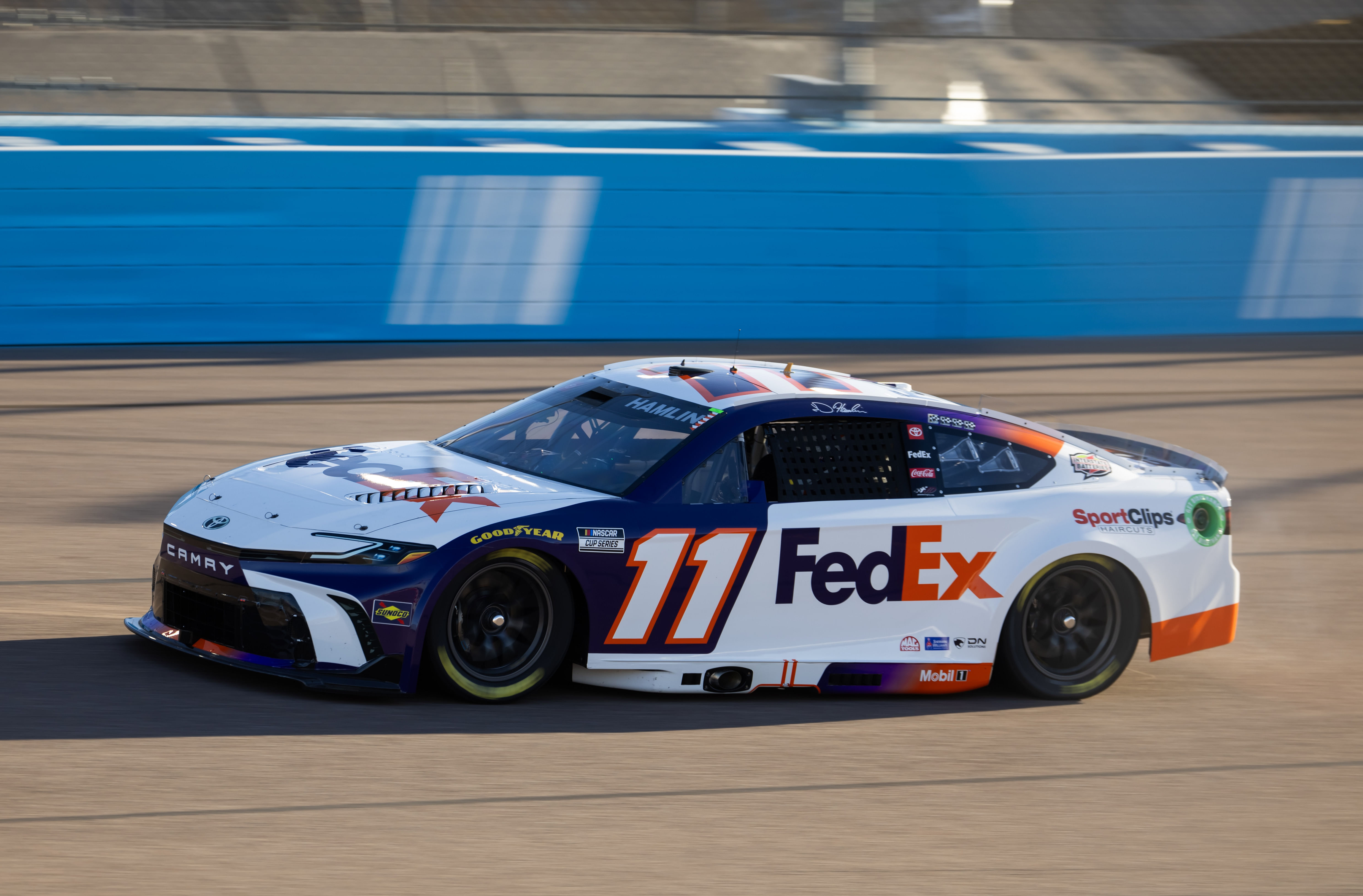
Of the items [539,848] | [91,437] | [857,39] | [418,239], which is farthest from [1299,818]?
[857,39]

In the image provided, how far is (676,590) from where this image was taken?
598 centimetres

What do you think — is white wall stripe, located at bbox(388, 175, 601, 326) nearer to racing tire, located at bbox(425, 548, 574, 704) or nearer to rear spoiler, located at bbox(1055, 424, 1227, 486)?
rear spoiler, located at bbox(1055, 424, 1227, 486)

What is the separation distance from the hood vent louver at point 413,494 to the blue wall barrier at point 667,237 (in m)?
9.23

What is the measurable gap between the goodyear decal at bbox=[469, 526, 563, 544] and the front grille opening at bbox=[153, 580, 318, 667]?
653 mm

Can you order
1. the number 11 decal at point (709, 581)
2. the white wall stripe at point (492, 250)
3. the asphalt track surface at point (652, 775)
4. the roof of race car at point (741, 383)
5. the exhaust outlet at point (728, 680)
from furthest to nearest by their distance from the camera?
the white wall stripe at point (492, 250) < the roof of race car at point (741, 383) < the exhaust outlet at point (728, 680) < the number 11 decal at point (709, 581) < the asphalt track surface at point (652, 775)

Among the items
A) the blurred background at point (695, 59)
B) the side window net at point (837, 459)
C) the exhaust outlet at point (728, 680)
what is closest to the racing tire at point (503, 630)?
the exhaust outlet at point (728, 680)

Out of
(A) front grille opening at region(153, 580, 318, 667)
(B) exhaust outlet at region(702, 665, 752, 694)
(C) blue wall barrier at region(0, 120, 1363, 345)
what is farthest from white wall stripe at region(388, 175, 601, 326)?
(B) exhaust outlet at region(702, 665, 752, 694)

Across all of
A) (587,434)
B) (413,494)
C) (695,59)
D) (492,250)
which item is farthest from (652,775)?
(695,59)

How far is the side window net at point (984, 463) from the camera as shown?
21.5ft

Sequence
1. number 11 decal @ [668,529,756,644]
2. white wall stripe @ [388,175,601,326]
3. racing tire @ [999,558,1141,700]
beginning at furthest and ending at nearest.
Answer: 1. white wall stripe @ [388,175,601,326]
2. racing tire @ [999,558,1141,700]
3. number 11 decal @ [668,529,756,644]

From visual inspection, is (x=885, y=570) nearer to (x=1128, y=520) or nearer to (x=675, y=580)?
(x=675, y=580)

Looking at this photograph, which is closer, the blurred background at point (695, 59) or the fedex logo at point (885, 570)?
the fedex logo at point (885, 570)

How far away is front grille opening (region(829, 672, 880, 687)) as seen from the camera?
630 centimetres

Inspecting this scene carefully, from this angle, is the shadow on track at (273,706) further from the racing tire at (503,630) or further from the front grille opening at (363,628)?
the front grille opening at (363,628)
